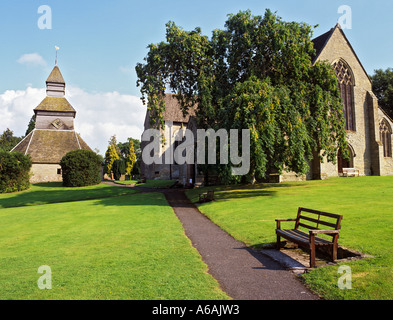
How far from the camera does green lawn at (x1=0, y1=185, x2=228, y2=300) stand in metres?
4.79

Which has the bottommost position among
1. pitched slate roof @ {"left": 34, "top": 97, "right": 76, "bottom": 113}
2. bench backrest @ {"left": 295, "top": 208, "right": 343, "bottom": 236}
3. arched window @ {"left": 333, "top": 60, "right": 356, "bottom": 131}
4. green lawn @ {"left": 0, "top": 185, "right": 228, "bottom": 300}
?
green lawn @ {"left": 0, "top": 185, "right": 228, "bottom": 300}

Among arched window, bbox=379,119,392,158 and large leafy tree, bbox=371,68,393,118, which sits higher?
large leafy tree, bbox=371,68,393,118

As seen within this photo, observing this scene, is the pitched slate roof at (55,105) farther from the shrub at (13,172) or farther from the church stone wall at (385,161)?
the church stone wall at (385,161)

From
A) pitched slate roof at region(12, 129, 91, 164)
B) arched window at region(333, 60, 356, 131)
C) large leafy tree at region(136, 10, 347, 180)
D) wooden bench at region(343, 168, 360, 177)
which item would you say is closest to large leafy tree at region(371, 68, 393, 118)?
arched window at region(333, 60, 356, 131)

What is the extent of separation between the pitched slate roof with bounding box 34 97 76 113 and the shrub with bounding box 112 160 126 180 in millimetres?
13570

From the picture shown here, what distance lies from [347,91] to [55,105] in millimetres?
45802

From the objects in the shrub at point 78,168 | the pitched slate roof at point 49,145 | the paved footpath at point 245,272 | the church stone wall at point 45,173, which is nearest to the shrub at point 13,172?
the shrub at point 78,168

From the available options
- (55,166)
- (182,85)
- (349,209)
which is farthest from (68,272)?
(55,166)

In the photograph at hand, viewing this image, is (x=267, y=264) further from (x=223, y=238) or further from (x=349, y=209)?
(x=349, y=209)

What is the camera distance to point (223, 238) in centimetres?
907

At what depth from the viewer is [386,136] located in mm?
34594

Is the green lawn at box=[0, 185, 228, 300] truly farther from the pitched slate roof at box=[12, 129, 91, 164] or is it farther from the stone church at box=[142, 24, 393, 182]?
the pitched slate roof at box=[12, 129, 91, 164]
